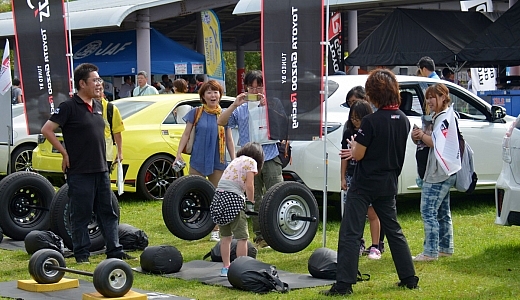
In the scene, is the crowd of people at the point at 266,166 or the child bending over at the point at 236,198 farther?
the child bending over at the point at 236,198

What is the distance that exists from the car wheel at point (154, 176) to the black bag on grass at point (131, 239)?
3.62 m

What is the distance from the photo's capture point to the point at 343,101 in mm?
10453

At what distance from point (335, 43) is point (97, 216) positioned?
44.7ft

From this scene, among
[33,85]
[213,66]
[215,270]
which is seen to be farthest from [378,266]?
[213,66]

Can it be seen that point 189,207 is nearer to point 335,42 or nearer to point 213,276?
point 213,276

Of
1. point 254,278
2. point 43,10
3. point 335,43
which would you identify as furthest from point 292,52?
point 335,43

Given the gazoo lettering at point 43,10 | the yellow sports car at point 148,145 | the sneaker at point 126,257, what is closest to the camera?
the sneaker at point 126,257

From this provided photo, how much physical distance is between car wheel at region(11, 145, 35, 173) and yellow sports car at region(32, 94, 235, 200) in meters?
1.96

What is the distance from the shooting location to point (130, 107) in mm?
13414

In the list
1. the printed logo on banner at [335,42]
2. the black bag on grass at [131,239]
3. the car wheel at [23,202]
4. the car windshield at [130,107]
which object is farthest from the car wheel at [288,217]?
the printed logo on banner at [335,42]

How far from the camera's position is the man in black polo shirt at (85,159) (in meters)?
8.40

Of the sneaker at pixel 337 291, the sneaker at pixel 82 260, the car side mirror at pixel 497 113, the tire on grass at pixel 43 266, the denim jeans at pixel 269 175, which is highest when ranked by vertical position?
the car side mirror at pixel 497 113

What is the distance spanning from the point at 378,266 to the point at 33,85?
535cm

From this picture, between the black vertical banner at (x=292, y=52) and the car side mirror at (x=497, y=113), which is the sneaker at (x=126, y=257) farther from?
the car side mirror at (x=497, y=113)
